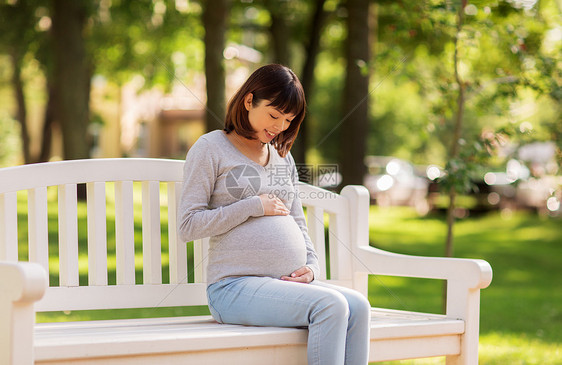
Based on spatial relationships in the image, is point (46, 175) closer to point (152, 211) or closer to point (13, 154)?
point (152, 211)

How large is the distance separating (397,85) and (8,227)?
2.93 metres

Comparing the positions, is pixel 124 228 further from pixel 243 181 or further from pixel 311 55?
pixel 311 55

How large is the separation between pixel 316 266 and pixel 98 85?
3334 centimetres

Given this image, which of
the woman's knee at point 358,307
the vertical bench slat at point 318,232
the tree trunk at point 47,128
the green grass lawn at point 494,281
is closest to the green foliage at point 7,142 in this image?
the tree trunk at point 47,128

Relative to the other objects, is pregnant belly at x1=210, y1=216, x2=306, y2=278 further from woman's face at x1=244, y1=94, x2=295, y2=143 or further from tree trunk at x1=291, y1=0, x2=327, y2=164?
tree trunk at x1=291, y1=0, x2=327, y2=164

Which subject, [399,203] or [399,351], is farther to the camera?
[399,203]

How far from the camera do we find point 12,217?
2.99 m

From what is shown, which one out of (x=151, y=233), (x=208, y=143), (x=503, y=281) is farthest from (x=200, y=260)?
(x=503, y=281)

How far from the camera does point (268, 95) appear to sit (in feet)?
9.79

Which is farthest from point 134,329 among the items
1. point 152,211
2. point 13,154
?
point 13,154

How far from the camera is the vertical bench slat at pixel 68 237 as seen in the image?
10.2ft

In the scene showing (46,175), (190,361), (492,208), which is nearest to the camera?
(190,361)

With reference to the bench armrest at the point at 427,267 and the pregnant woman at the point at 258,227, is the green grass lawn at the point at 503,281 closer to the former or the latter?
the bench armrest at the point at 427,267

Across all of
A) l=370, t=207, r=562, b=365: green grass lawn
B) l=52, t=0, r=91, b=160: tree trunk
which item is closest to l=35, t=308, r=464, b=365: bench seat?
l=370, t=207, r=562, b=365: green grass lawn
